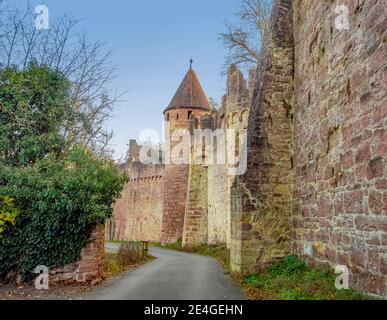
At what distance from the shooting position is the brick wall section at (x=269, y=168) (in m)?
9.84

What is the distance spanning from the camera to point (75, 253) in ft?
30.8

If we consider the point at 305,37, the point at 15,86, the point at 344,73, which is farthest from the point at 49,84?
the point at 344,73

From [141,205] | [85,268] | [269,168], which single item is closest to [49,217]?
[85,268]

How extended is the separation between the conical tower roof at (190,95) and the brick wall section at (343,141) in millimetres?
19170

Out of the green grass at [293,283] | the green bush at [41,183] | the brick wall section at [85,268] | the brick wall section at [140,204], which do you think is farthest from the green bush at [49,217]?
the brick wall section at [140,204]

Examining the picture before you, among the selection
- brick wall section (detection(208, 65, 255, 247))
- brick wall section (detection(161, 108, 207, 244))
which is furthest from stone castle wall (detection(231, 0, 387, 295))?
brick wall section (detection(161, 108, 207, 244))

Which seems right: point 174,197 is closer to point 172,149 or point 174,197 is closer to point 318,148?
point 172,149

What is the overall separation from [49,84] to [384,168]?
9.60 metres

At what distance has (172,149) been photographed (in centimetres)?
2811

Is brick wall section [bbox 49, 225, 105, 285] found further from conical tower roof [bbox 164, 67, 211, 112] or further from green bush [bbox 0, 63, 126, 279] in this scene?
conical tower roof [bbox 164, 67, 211, 112]

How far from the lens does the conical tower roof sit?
2893cm

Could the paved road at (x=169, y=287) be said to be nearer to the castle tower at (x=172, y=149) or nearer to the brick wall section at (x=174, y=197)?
the brick wall section at (x=174, y=197)

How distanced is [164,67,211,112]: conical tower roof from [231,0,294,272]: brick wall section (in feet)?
60.4

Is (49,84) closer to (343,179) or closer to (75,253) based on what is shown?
(75,253)
